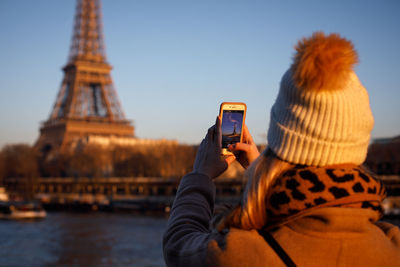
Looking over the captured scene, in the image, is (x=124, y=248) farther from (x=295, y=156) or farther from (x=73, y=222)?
(x=295, y=156)

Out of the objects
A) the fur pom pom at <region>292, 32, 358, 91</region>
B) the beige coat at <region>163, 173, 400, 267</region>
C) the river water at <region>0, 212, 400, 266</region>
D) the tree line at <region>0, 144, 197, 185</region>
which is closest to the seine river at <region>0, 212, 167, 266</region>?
the river water at <region>0, 212, 400, 266</region>

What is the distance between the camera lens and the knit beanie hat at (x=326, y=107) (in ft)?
3.31

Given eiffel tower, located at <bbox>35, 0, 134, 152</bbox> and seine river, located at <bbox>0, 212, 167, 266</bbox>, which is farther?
eiffel tower, located at <bbox>35, 0, 134, 152</bbox>

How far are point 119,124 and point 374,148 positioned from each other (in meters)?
27.5

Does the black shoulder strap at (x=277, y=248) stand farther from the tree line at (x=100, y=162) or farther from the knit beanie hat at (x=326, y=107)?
the tree line at (x=100, y=162)

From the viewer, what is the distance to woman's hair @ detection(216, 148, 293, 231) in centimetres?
102

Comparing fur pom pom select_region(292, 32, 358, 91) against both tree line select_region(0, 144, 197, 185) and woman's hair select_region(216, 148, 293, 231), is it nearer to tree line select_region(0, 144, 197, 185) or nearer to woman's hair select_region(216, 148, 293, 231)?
woman's hair select_region(216, 148, 293, 231)

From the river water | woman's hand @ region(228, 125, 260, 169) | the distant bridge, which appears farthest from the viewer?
the distant bridge

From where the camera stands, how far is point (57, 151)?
5309 cm

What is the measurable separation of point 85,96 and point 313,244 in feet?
183

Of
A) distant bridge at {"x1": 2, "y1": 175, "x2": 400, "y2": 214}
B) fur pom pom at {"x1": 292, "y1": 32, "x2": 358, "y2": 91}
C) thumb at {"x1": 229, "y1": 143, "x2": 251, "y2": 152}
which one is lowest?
distant bridge at {"x1": 2, "y1": 175, "x2": 400, "y2": 214}

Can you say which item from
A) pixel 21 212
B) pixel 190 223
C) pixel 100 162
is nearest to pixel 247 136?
pixel 190 223

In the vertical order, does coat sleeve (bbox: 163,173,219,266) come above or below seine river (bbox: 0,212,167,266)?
above

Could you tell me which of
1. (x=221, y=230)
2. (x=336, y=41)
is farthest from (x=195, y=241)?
(x=336, y=41)
